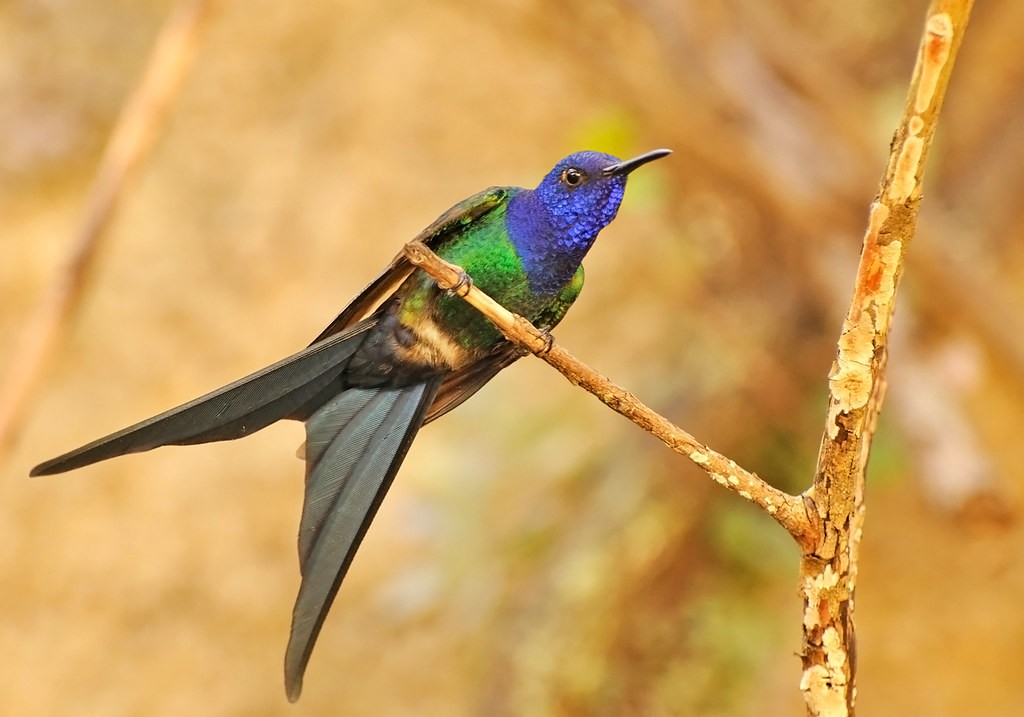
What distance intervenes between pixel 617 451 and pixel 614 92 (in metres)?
1.16

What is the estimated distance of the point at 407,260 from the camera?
110cm

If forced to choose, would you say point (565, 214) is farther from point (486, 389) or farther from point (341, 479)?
point (486, 389)

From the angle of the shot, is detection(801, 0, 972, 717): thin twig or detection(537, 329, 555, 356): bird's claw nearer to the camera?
detection(801, 0, 972, 717): thin twig

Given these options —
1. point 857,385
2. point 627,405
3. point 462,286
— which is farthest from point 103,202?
point 857,385

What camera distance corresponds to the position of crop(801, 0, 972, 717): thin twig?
84 cm

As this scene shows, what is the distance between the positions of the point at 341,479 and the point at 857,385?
550 mm

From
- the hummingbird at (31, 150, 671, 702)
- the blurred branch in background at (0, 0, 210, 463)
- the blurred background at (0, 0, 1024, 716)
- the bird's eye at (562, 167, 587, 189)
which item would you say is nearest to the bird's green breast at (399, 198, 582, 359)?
the hummingbird at (31, 150, 671, 702)

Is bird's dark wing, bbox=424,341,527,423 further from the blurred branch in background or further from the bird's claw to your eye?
the blurred branch in background

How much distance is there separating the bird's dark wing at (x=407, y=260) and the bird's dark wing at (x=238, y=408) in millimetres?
22

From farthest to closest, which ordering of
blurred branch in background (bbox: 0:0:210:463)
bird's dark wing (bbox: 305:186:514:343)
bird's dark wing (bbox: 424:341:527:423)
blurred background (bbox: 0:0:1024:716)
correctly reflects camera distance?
blurred background (bbox: 0:0:1024:716)
blurred branch in background (bbox: 0:0:210:463)
bird's dark wing (bbox: 424:341:527:423)
bird's dark wing (bbox: 305:186:514:343)

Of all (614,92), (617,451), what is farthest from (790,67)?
(617,451)

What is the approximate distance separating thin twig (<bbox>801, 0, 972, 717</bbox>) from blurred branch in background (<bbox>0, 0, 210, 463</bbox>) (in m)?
1.44

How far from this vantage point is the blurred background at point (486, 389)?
311 centimetres

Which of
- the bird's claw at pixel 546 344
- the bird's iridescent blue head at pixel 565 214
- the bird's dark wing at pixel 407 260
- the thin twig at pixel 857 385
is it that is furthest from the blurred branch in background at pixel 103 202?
the thin twig at pixel 857 385
